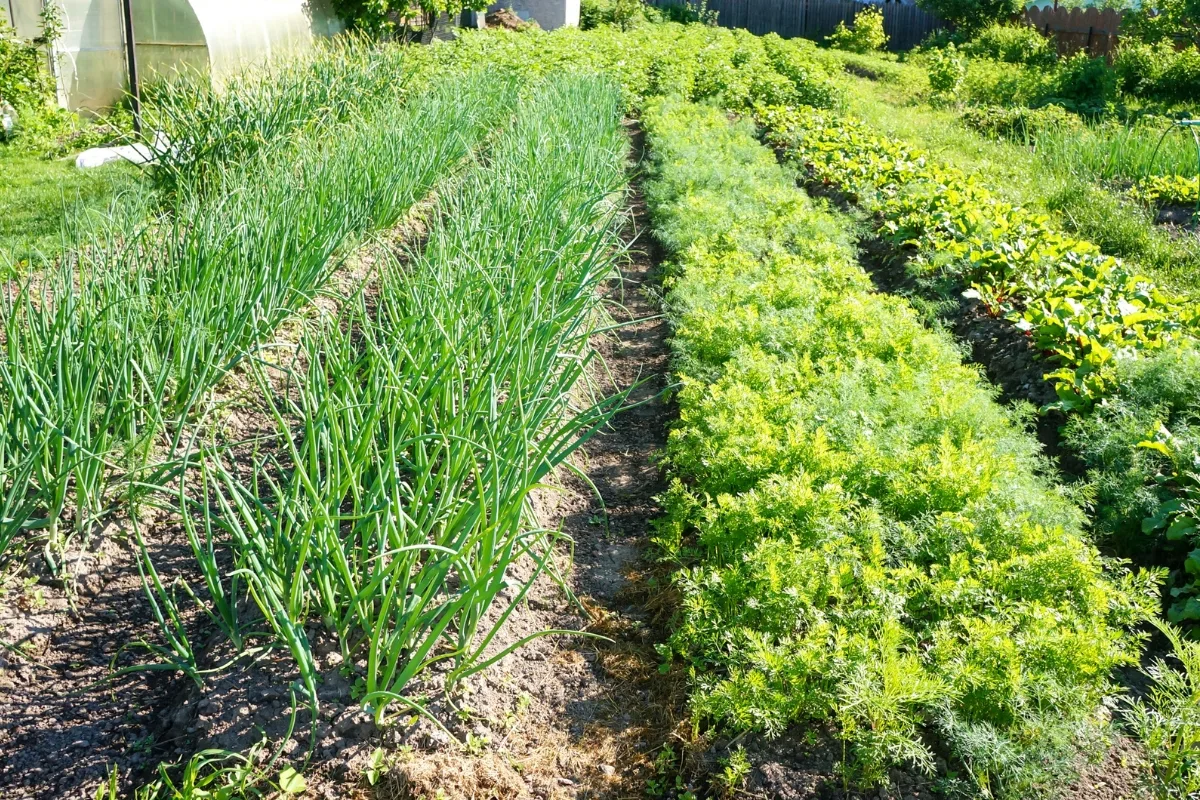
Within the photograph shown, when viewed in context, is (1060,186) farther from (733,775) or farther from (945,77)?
(945,77)

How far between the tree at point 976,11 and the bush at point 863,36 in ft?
5.39

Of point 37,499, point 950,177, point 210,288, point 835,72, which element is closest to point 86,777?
point 37,499

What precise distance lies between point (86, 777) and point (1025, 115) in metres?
12.8

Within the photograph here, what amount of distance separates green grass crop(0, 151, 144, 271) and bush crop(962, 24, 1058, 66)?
16.7m

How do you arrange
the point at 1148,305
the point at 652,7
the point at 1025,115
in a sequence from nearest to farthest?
the point at 1148,305 < the point at 1025,115 < the point at 652,7

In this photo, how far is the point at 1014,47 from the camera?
753 inches

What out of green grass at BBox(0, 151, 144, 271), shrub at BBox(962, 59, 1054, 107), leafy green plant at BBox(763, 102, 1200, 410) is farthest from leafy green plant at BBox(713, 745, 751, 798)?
shrub at BBox(962, 59, 1054, 107)

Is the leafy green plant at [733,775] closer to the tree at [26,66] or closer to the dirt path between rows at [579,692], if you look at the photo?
the dirt path between rows at [579,692]

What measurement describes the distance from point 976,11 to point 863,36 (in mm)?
2883

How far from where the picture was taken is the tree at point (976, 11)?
77.3ft

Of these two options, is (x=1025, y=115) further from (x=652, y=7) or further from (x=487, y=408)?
(x=652, y=7)

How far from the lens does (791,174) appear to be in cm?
748

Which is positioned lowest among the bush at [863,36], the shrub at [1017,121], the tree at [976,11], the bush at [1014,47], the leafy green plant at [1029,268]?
the leafy green plant at [1029,268]

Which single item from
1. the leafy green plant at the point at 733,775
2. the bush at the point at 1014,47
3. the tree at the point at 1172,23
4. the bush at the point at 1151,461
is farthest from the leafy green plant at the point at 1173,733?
the bush at the point at 1014,47
